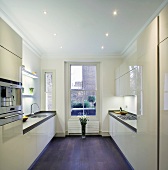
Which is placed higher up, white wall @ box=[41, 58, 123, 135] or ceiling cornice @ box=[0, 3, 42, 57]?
ceiling cornice @ box=[0, 3, 42, 57]

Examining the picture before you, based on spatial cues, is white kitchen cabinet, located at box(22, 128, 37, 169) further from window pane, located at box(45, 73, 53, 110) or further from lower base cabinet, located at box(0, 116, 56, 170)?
window pane, located at box(45, 73, 53, 110)

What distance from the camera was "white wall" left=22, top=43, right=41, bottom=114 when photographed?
4.19 meters

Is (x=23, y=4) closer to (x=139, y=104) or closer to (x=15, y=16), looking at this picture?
(x=15, y=16)

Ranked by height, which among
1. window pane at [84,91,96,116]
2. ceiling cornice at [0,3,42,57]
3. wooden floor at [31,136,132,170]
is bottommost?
wooden floor at [31,136,132,170]

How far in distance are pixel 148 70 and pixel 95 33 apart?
222 cm

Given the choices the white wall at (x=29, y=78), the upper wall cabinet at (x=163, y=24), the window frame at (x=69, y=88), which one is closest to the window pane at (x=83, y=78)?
the window frame at (x=69, y=88)

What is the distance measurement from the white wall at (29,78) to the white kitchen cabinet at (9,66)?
183 cm

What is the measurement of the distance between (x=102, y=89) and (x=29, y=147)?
11.4ft

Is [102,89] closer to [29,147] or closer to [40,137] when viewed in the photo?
[40,137]

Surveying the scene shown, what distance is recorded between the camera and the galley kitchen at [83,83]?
1.89 m

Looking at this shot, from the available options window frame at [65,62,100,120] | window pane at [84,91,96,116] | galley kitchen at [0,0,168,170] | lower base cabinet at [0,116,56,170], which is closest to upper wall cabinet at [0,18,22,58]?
galley kitchen at [0,0,168,170]

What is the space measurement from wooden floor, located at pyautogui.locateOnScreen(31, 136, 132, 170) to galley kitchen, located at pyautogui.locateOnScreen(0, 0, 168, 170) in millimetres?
22

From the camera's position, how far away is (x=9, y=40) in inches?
82.4

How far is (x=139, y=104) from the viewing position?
2316 mm
